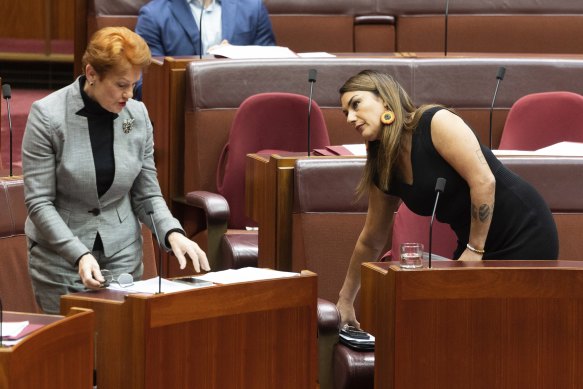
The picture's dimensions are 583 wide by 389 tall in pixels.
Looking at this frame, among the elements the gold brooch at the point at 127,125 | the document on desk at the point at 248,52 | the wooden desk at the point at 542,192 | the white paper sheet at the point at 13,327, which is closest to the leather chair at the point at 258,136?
the document on desk at the point at 248,52

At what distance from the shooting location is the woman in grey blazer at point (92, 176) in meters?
0.96

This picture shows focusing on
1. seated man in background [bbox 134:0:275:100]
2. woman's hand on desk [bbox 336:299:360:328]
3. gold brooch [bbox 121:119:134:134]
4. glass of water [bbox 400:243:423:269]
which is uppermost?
seated man in background [bbox 134:0:275:100]

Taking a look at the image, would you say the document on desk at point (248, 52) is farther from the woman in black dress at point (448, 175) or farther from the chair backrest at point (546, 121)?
the woman in black dress at point (448, 175)

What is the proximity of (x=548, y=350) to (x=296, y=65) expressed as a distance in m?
0.75

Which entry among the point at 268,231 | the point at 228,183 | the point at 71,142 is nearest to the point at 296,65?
the point at 228,183

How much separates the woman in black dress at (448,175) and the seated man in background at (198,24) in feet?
2.25

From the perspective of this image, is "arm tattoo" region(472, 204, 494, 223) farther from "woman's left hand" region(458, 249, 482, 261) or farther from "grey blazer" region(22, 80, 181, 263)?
"grey blazer" region(22, 80, 181, 263)

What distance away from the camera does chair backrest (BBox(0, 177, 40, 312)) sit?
115cm

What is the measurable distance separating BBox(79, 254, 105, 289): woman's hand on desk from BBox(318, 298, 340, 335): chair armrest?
0.23m

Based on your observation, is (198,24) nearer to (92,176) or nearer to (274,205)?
(274,205)

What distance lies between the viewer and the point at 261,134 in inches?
59.5

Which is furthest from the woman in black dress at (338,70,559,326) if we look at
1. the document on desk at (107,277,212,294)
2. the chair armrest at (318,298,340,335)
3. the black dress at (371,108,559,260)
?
the document on desk at (107,277,212,294)

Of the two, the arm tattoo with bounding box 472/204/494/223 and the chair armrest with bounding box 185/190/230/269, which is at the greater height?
the arm tattoo with bounding box 472/204/494/223

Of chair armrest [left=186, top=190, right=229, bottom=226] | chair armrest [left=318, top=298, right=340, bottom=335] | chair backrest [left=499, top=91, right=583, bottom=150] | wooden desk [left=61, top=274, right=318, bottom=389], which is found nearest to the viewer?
wooden desk [left=61, top=274, right=318, bottom=389]
